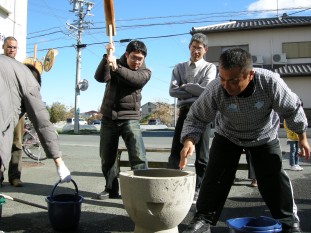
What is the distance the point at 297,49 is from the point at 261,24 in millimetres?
2677

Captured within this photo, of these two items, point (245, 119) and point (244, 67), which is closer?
point (244, 67)

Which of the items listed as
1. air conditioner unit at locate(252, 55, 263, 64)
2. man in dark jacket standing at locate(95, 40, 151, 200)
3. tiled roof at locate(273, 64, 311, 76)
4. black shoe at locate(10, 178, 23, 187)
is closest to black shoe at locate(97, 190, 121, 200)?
man in dark jacket standing at locate(95, 40, 151, 200)

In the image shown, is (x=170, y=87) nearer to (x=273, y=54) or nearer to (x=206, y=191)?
(x=206, y=191)

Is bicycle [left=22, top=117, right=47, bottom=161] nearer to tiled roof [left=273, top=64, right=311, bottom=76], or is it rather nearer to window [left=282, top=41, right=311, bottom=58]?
tiled roof [left=273, top=64, right=311, bottom=76]

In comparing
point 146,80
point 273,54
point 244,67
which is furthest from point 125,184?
point 273,54

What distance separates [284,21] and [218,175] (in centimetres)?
2235

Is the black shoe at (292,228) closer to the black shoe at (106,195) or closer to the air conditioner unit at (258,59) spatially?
the black shoe at (106,195)

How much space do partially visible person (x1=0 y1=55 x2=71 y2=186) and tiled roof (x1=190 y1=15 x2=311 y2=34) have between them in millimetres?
21671

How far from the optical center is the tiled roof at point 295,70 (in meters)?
21.8

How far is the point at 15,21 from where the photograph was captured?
27.7 feet

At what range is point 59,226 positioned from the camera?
3482 mm

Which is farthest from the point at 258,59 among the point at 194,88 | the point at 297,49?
the point at 194,88

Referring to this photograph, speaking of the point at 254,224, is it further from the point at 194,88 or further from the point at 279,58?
the point at 279,58

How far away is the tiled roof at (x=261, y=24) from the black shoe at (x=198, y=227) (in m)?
21.3
